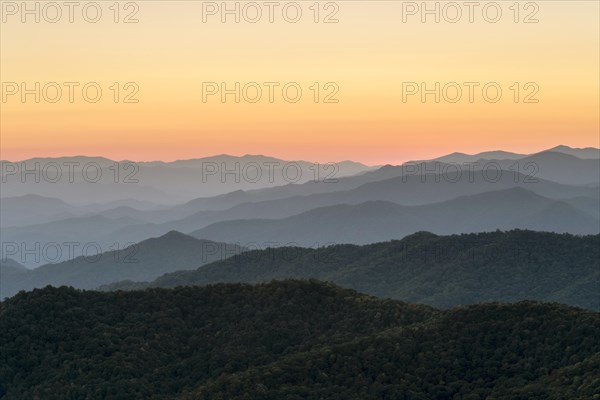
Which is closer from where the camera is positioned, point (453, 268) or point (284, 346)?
point (284, 346)

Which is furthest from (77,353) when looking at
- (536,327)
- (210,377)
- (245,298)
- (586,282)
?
(586,282)

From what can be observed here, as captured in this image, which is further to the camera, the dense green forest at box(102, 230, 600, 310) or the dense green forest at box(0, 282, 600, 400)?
the dense green forest at box(102, 230, 600, 310)

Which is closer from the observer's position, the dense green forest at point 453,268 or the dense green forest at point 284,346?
the dense green forest at point 284,346

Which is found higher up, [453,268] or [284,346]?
[284,346]

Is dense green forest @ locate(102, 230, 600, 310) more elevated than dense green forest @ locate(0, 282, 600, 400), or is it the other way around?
dense green forest @ locate(0, 282, 600, 400)

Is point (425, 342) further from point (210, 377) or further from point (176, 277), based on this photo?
point (176, 277)

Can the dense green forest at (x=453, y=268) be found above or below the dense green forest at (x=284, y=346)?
below
